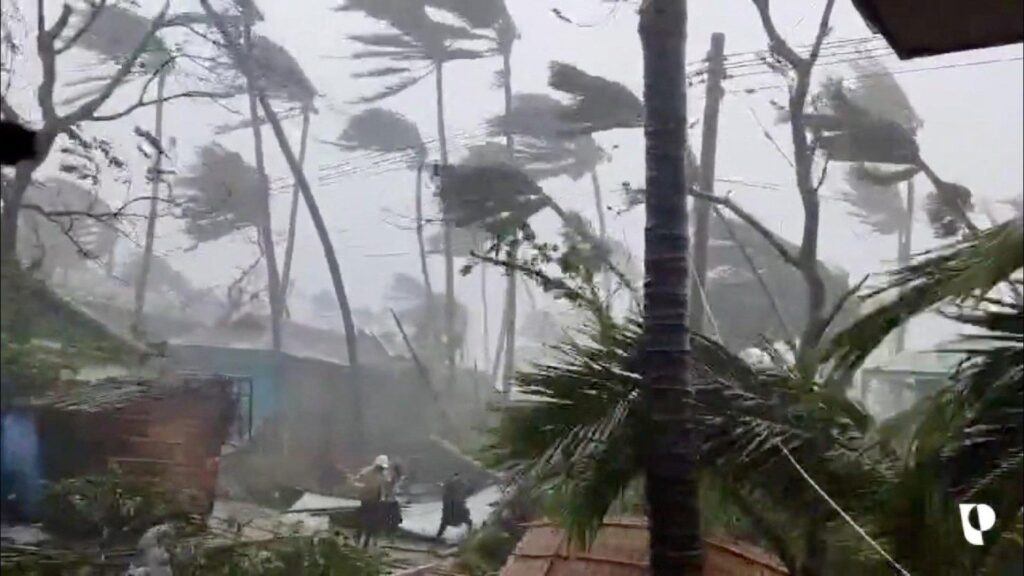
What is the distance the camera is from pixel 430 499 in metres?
1.84

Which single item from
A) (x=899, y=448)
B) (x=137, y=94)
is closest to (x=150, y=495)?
(x=137, y=94)

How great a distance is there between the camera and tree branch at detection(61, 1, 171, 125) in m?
1.78

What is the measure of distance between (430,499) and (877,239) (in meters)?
0.81

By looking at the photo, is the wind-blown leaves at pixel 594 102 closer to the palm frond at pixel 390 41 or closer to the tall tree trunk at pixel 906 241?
the palm frond at pixel 390 41

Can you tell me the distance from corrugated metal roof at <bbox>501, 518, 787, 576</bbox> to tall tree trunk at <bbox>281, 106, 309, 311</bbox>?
550mm

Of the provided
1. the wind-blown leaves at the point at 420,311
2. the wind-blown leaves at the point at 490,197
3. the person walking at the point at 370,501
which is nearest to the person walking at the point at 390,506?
the person walking at the point at 370,501

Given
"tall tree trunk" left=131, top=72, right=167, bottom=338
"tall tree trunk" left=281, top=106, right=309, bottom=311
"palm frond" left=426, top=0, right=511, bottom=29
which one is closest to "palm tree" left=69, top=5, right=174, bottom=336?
"tall tree trunk" left=131, top=72, right=167, bottom=338

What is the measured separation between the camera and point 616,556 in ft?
5.72

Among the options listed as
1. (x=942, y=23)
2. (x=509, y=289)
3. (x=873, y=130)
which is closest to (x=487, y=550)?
(x=509, y=289)

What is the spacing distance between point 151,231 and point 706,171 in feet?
2.89

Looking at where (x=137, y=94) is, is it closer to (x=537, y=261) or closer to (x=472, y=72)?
(x=472, y=72)

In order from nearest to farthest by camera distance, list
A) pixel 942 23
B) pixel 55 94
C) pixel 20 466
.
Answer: pixel 942 23, pixel 20 466, pixel 55 94

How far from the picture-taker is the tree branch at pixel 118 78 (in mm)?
1775

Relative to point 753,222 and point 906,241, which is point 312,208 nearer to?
point 753,222
